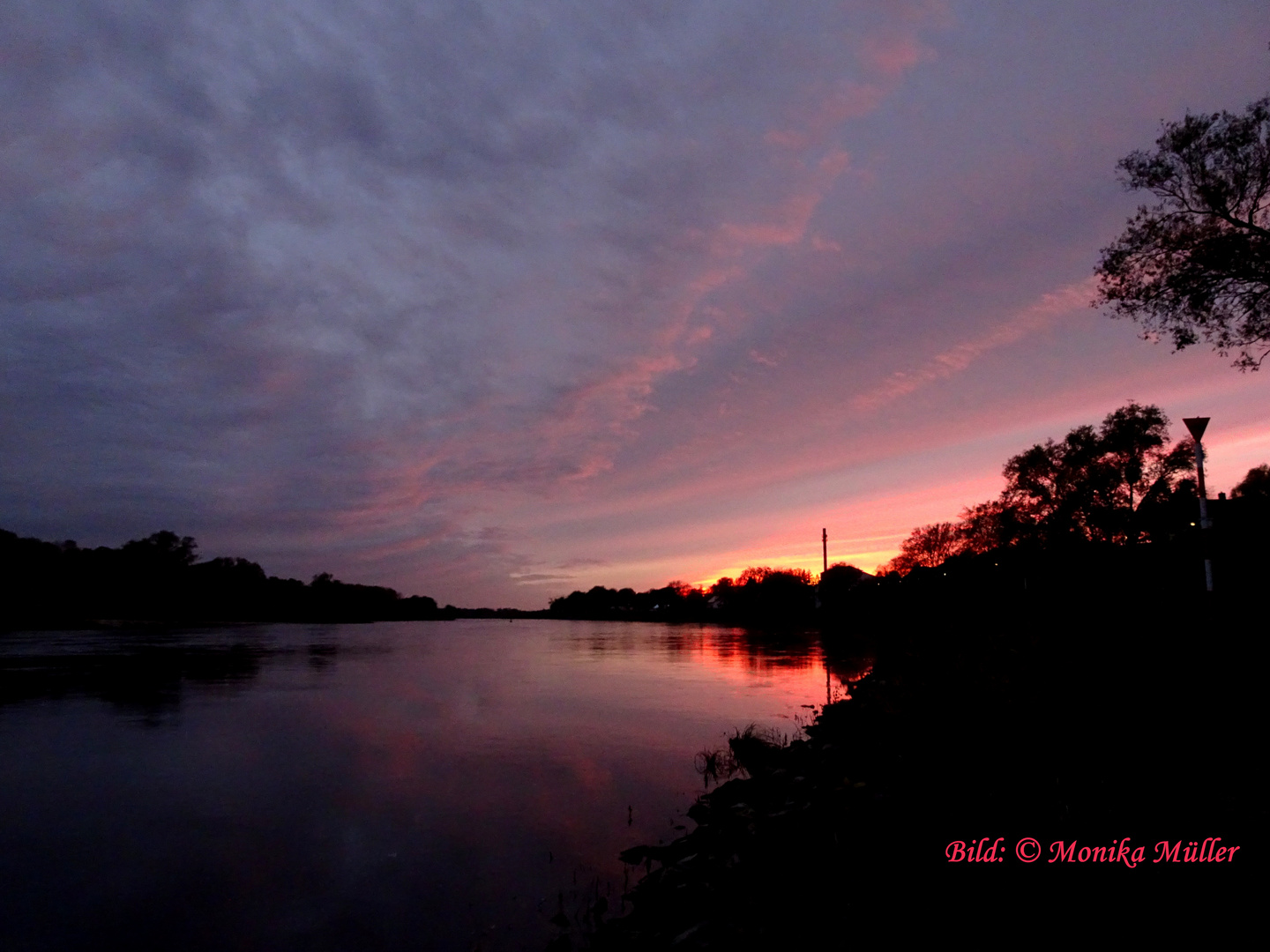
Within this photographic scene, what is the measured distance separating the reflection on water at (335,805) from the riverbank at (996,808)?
215cm

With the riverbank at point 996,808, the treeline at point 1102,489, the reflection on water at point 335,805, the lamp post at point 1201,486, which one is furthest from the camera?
the treeline at point 1102,489

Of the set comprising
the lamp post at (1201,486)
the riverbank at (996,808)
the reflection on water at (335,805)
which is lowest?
the reflection on water at (335,805)

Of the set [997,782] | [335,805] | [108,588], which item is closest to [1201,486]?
[997,782]

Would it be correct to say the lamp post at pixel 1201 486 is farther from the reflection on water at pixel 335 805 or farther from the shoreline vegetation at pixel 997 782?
the reflection on water at pixel 335 805

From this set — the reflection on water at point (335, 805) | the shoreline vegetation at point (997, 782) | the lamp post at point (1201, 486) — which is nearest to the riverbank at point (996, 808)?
the shoreline vegetation at point (997, 782)

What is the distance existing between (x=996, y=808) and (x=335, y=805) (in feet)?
45.3

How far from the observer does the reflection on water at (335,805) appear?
9.98m

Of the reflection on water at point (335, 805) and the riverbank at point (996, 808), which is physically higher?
the riverbank at point (996, 808)

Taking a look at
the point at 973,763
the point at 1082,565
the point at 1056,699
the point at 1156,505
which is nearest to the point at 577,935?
the point at 973,763

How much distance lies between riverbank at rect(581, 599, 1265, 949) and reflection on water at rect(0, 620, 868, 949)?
2147 millimetres

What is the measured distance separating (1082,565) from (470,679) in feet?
111

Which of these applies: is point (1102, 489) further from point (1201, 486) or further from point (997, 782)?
point (997, 782)

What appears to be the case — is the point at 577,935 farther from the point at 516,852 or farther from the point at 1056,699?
the point at 1056,699

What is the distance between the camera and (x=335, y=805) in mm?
15570
